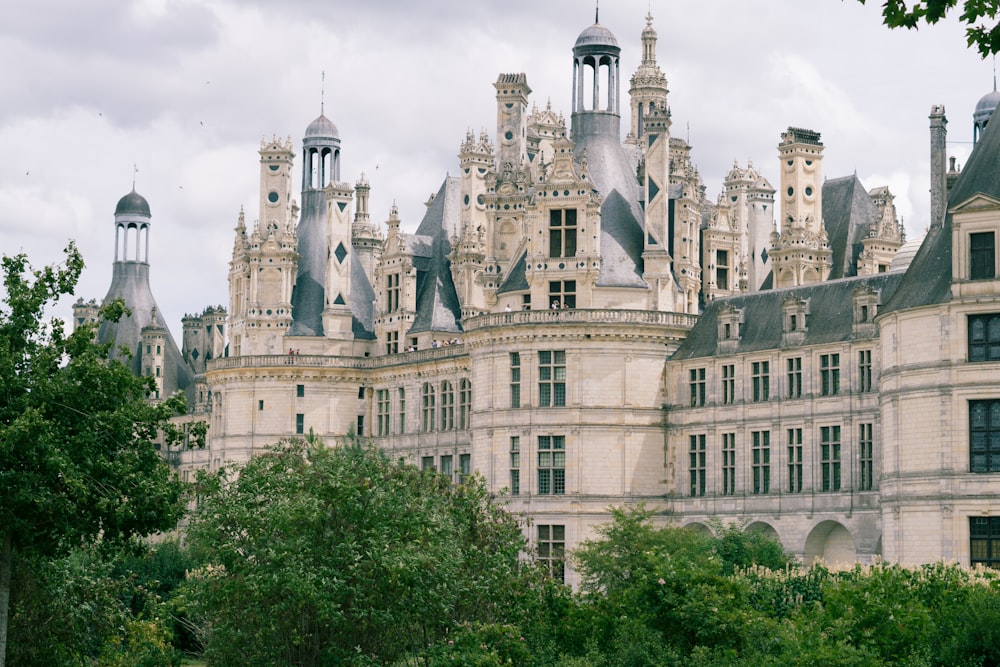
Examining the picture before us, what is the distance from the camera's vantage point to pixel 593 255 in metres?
73.0

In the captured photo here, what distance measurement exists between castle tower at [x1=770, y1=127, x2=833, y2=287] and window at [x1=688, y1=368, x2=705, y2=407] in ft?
26.2

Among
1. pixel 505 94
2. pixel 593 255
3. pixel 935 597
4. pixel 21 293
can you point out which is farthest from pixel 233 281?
pixel 935 597

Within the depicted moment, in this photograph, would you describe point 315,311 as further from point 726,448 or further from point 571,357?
point 726,448

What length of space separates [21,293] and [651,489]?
34814mm

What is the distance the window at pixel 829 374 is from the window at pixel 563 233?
13.0 meters

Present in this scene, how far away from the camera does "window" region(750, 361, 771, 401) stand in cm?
6762

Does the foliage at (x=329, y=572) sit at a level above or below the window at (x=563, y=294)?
below

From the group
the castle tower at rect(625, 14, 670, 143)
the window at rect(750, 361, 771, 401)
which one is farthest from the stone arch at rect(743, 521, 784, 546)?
the castle tower at rect(625, 14, 670, 143)

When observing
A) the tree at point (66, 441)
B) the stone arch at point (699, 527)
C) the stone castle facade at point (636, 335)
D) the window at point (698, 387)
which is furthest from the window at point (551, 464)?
the tree at point (66, 441)

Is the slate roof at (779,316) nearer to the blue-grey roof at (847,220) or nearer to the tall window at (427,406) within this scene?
the blue-grey roof at (847,220)

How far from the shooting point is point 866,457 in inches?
2486

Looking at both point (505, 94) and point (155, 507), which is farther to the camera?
point (505, 94)

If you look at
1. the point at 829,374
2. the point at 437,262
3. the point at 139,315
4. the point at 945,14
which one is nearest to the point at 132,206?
the point at 139,315

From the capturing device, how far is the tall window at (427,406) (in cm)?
8419
